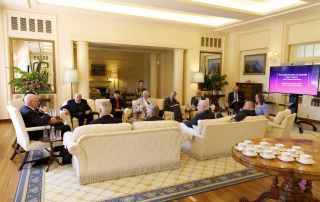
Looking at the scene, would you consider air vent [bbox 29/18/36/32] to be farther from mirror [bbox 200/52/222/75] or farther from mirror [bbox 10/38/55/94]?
mirror [bbox 200/52/222/75]

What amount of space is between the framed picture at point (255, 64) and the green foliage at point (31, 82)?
7312 mm

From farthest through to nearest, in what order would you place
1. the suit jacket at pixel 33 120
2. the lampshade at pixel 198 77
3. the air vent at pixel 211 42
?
the air vent at pixel 211 42 → the lampshade at pixel 198 77 → the suit jacket at pixel 33 120

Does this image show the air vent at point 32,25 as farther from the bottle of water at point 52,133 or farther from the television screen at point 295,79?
the television screen at point 295,79

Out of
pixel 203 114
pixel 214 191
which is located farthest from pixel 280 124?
pixel 214 191

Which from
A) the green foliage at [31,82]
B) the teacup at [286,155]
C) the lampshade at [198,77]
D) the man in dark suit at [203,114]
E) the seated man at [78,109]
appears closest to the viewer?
the teacup at [286,155]

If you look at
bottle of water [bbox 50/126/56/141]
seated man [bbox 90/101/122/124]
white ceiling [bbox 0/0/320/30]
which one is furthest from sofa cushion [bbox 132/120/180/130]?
white ceiling [bbox 0/0/320/30]

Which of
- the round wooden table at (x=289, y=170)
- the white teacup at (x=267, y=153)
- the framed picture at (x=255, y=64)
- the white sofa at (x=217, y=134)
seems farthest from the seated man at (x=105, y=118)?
the framed picture at (x=255, y=64)

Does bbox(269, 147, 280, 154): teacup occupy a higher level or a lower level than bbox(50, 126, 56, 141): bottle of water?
higher

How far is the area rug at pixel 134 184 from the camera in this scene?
2859 millimetres

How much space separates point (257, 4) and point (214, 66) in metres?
3.61

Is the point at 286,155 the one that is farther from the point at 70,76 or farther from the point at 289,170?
the point at 70,76

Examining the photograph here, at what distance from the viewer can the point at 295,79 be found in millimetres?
6840

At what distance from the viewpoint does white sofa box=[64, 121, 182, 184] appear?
3049mm

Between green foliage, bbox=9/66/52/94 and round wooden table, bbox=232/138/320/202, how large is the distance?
5741 mm
